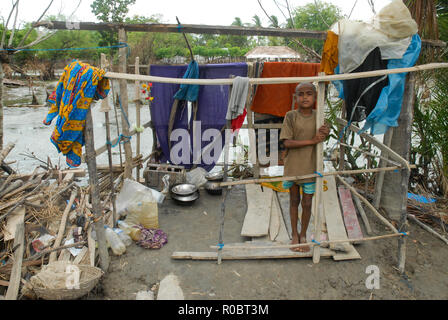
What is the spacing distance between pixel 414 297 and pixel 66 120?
11.5 ft

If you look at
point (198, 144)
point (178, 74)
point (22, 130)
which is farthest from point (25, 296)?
point (22, 130)

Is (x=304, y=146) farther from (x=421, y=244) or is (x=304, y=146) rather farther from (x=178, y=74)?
(x=178, y=74)

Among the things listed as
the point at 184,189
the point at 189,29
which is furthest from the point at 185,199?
the point at 189,29

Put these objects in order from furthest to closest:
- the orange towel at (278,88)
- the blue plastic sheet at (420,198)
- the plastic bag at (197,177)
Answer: the plastic bag at (197,177), the orange towel at (278,88), the blue plastic sheet at (420,198)

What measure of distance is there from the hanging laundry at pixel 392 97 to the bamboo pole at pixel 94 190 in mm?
2702

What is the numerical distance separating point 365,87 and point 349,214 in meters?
1.79

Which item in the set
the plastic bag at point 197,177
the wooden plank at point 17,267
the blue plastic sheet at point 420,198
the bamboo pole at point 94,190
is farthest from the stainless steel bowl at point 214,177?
the blue plastic sheet at point 420,198

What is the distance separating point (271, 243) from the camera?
3.56 m

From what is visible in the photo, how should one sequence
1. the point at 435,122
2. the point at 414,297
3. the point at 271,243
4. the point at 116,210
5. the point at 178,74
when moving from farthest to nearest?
the point at 178,74 → the point at 435,122 → the point at 116,210 → the point at 271,243 → the point at 414,297

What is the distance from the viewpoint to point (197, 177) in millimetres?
5227

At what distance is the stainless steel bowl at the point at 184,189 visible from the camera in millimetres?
4660

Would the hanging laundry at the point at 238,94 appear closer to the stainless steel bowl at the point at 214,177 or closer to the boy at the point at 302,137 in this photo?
the boy at the point at 302,137

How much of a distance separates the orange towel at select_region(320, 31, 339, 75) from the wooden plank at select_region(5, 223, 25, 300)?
3.57 m

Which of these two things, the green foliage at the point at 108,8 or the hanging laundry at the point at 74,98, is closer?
the hanging laundry at the point at 74,98
